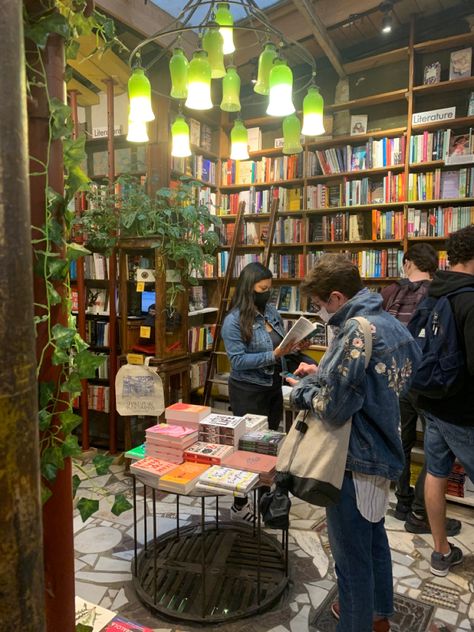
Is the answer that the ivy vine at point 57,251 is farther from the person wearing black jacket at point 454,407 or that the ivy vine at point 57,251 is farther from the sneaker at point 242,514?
the sneaker at point 242,514

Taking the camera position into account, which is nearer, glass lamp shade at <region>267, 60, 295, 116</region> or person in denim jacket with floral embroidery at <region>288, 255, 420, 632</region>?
person in denim jacket with floral embroidery at <region>288, 255, 420, 632</region>

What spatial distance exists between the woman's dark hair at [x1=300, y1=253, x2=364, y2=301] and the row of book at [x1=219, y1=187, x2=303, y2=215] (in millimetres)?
2736

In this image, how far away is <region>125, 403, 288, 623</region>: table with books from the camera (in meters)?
1.92

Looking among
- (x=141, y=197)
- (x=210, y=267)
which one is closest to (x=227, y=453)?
(x=141, y=197)

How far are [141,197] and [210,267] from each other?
128cm

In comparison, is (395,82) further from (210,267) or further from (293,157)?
(210,267)

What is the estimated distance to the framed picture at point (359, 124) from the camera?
159 inches

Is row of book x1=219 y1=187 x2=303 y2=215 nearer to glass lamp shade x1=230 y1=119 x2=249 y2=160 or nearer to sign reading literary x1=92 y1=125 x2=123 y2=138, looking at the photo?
sign reading literary x1=92 y1=125 x2=123 y2=138

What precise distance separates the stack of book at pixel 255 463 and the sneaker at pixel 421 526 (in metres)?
1.27

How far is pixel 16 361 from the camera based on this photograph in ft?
1.50

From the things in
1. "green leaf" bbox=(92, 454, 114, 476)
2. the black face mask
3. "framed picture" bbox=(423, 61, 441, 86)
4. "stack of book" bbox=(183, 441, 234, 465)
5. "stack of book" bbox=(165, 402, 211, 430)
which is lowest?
"stack of book" bbox=(183, 441, 234, 465)

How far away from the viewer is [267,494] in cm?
210

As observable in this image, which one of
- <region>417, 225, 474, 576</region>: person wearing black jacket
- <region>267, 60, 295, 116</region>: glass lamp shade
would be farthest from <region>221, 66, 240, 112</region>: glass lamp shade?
<region>417, 225, 474, 576</region>: person wearing black jacket

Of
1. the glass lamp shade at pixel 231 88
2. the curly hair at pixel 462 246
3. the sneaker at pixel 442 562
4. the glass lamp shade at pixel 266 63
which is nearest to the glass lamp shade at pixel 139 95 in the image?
the glass lamp shade at pixel 231 88
